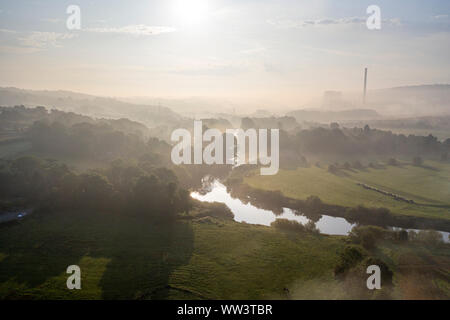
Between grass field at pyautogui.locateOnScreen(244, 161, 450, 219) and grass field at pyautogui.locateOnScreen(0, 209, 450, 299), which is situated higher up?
grass field at pyautogui.locateOnScreen(244, 161, 450, 219)

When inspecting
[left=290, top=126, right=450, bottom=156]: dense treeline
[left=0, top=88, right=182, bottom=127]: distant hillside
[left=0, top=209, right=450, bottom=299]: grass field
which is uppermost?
[left=0, top=88, right=182, bottom=127]: distant hillside

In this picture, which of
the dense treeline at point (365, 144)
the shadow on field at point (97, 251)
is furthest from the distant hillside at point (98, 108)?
the shadow on field at point (97, 251)

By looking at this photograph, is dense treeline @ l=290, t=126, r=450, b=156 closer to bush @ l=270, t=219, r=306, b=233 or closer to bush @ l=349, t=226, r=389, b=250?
bush @ l=270, t=219, r=306, b=233

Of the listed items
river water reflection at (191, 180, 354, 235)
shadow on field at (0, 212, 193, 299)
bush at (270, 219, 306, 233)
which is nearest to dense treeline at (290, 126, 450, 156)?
river water reflection at (191, 180, 354, 235)

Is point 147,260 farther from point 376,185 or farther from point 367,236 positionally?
point 376,185

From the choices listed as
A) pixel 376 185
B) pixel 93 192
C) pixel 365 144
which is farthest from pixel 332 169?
pixel 93 192

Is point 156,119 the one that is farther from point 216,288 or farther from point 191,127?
point 216,288
